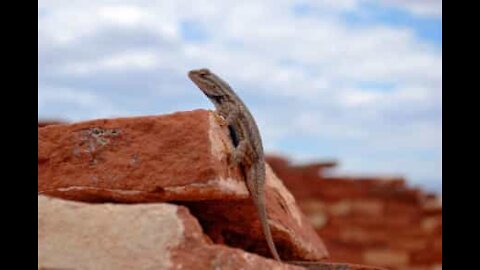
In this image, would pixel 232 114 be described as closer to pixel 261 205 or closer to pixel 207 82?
pixel 207 82

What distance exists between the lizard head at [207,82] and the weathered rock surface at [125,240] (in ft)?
5.87

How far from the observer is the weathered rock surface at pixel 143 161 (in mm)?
4941

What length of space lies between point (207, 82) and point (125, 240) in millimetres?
2144

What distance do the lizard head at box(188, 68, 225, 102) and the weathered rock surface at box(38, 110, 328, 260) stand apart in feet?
2.89

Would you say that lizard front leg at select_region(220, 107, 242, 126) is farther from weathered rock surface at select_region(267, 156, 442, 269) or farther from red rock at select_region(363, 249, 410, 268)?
red rock at select_region(363, 249, 410, 268)

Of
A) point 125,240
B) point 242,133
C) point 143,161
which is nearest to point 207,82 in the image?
point 242,133

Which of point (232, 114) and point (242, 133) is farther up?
point (232, 114)

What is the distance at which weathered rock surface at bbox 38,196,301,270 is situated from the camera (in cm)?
441

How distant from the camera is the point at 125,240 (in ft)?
14.7

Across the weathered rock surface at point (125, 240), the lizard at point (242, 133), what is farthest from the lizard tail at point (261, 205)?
the weathered rock surface at point (125, 240)

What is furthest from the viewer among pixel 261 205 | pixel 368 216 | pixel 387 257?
pixel 368 216

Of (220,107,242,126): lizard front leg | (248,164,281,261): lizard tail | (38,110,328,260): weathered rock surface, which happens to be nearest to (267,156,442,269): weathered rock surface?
(220,107,242,126): lizard front leg

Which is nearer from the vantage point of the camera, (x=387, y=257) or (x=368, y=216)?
(x=387, y=257)

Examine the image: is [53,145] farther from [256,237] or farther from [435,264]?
[435,264]
